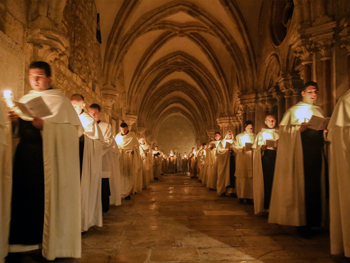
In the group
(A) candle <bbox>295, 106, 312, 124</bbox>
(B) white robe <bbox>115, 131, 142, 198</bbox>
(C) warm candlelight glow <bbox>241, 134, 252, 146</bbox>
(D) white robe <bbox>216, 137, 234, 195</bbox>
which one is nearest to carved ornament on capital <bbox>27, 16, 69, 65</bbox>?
(B) white robe <bbox>115, 131, 142, 198</bbox>

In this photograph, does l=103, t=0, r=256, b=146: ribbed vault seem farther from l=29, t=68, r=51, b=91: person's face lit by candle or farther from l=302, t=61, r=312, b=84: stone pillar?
l=29, t=68, r=51, b=91: person's face lit by candle

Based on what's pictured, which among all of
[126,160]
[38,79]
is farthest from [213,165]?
[38,79]

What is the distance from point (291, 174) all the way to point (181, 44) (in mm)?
13782

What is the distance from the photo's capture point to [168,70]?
20203 mm

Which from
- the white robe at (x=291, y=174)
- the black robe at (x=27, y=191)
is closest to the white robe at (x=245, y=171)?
the white robe at (x=291, y=174)

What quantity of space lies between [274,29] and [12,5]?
25.7 feet

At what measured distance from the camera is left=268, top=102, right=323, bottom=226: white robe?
160 inches

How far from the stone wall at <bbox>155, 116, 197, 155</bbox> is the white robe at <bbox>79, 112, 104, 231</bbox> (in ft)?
103

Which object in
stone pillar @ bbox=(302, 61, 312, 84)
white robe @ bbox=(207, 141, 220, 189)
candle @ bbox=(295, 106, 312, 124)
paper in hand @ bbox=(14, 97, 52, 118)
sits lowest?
white robe @ bbox=(207, 141, 220, 189)

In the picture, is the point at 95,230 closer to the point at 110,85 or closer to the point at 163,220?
the point at 163,220

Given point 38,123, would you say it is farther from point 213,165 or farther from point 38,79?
point 213,165

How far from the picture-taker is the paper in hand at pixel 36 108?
282 centimetres

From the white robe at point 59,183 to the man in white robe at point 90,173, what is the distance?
37.9 inches

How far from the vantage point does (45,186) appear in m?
2.87
